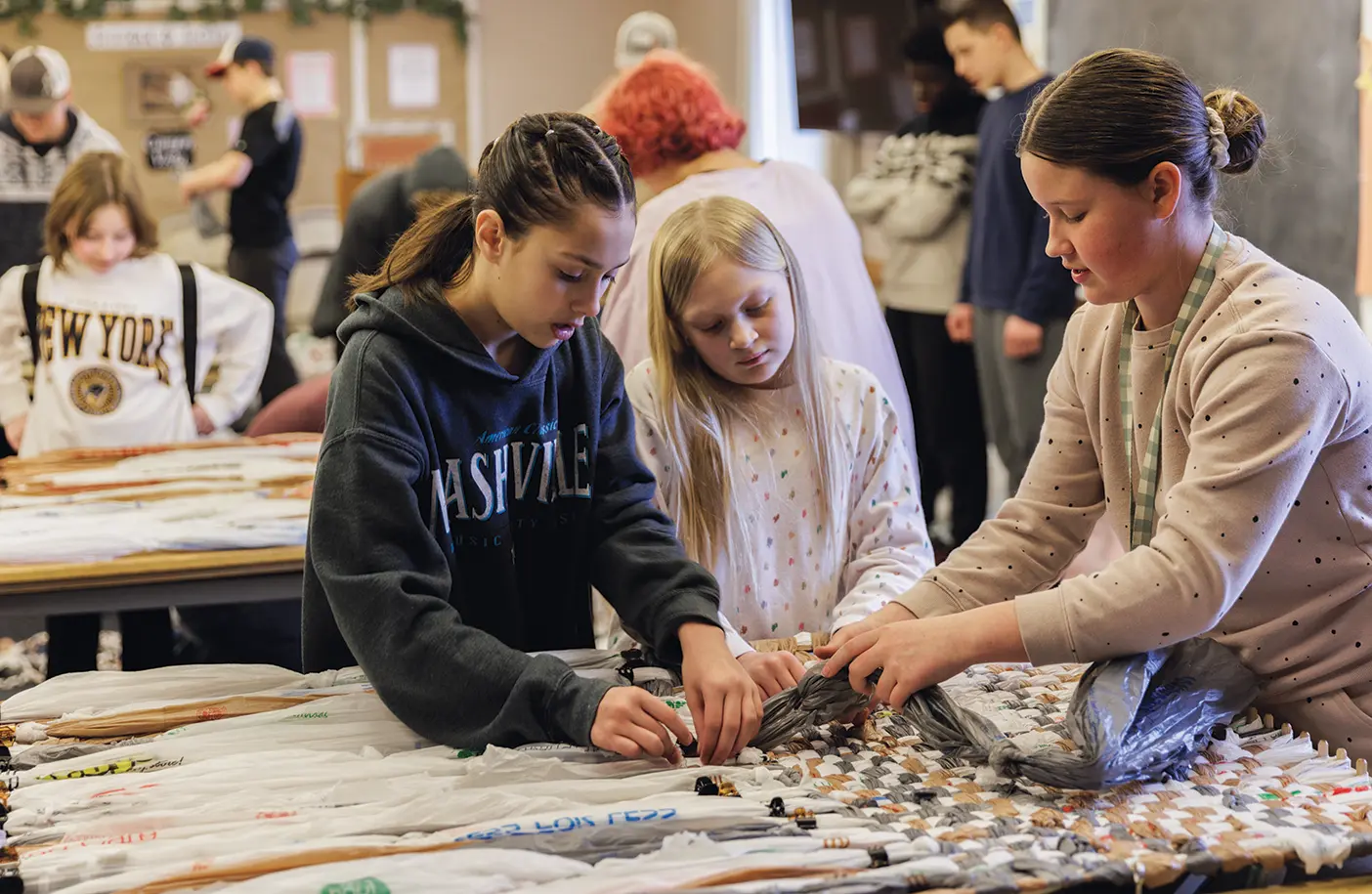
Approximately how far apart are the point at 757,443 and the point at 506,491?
559 millimetres

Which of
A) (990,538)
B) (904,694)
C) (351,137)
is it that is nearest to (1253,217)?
(990,538)

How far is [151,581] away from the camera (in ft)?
7.55

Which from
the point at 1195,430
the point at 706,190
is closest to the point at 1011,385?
the point at 706,190

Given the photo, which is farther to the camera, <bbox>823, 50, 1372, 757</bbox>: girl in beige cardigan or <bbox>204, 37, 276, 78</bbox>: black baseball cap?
<bbox>204, 37, 276, 78</bbox>: black baseball cap

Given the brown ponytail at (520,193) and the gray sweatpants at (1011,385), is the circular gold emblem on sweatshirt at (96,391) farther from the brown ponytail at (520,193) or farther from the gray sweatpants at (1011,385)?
the gray sweatpants at (1011,385)

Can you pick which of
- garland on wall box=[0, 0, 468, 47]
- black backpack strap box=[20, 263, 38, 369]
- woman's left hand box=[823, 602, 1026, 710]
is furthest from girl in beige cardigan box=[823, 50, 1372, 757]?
garland on wall box=[0, 0, 468, 47]

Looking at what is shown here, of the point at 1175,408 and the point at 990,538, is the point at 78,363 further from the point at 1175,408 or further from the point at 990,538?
the point at 1175,408

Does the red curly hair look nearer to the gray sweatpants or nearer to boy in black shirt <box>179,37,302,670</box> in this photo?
the gray sweatpants

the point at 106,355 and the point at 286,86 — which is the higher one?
the point at 286,86

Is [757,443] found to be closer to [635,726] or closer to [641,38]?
[635,726]

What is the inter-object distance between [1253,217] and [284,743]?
279 centimetres

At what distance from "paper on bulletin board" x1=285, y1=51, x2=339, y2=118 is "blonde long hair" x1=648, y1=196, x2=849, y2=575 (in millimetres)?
6783

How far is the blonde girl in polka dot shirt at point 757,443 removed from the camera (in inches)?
78.6

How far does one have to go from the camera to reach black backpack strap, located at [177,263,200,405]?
11.8 ft
